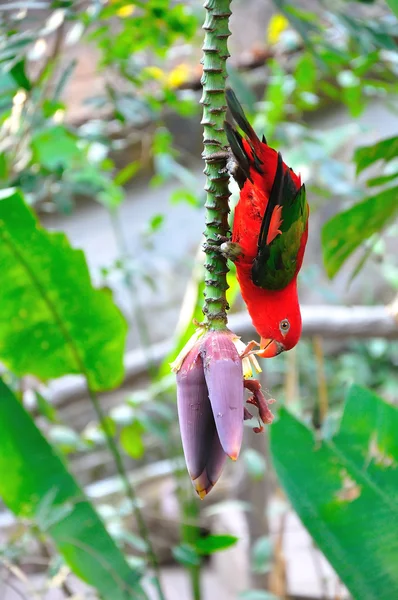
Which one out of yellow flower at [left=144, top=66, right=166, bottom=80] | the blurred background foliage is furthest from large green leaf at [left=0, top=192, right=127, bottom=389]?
yellow flower at [left=144, top=66, right=166, bottom=80]

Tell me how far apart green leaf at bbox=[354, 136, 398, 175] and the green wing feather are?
206 mm

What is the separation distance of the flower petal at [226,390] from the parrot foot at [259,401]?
0.02m

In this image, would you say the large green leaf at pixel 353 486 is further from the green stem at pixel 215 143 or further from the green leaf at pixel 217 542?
the green stem at pixel 215 143

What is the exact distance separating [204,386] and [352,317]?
725 mm

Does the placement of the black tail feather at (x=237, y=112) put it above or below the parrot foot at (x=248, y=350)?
above

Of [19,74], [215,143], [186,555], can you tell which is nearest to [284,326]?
[215,143]

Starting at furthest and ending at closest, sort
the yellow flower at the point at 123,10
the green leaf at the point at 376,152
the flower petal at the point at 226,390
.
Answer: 1. the yellow flower at the point at 123,10
2. the green leaf at the point at 376,152
3. the flower petal at the point at 226,390

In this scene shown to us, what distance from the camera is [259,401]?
0.23 meters

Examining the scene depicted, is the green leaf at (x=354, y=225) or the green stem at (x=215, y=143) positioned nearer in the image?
the green stem at (x=215, y=143)

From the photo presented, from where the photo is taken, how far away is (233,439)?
203 millimetres

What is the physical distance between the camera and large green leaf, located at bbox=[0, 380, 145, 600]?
62cm

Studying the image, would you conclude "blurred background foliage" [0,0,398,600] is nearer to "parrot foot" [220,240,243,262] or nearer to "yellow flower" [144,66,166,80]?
"yellow flower" [144,66,166,80]

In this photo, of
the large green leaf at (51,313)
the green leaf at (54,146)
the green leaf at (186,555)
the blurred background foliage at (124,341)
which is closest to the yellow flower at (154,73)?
the blurred background foliage at (124,341)

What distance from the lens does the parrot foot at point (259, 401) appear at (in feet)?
0.75
